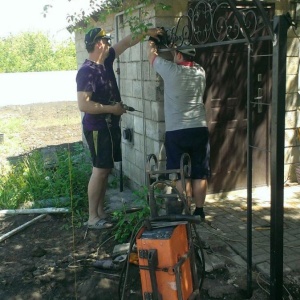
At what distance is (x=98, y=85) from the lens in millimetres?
5020

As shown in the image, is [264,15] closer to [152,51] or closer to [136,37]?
[152,51]

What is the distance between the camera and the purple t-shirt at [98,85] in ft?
16.0

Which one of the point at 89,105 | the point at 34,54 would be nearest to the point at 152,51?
the point at 89,105

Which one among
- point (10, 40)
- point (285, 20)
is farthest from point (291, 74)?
point (10, 40)

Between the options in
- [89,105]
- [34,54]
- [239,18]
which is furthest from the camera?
[34,54]

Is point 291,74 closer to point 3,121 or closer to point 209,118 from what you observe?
point 209,118

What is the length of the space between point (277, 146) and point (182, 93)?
6.28 feet

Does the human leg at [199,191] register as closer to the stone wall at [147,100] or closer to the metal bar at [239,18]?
the stone wall at [147,100]

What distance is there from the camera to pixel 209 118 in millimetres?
5656

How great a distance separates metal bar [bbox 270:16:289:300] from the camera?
2.77m

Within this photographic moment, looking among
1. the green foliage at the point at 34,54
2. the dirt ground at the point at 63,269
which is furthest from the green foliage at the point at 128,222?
the green foliage at the point at 34,54

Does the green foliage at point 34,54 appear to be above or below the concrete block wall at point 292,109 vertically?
above

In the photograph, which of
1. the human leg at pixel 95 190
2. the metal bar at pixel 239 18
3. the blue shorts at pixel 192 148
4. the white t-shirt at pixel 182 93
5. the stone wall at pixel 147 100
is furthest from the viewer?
the stone wall at pixel 147 100

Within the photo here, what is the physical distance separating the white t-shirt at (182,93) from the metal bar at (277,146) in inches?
71.6
